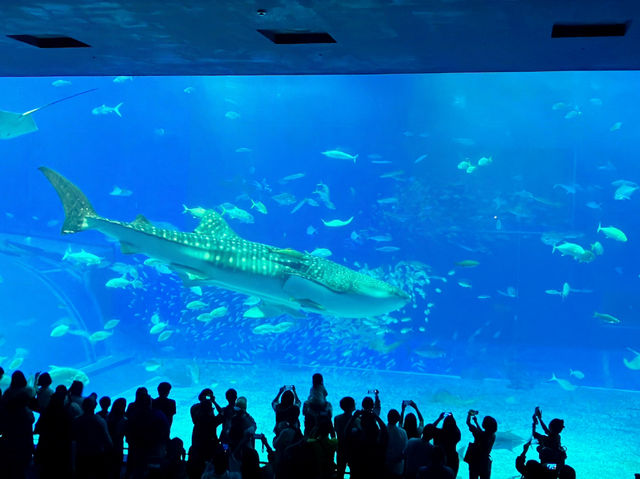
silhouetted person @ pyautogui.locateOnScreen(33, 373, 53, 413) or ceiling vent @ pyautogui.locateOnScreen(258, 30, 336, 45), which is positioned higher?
ceiling vent @ pyautogui.locateOnScreen(258, 30, 336, 45)

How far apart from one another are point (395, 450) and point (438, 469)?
24.4 inches

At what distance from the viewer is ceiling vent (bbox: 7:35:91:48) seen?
211 inches

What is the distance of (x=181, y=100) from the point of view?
49.2 meters

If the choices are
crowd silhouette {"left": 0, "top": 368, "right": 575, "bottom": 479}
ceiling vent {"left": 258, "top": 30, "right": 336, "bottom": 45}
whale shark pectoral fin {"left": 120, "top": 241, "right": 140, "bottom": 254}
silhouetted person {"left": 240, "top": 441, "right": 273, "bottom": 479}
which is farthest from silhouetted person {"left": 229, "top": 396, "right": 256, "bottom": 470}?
whale shark pectoral fin {"left": 120, "top": 241, "right": 140, "bottom": 254}

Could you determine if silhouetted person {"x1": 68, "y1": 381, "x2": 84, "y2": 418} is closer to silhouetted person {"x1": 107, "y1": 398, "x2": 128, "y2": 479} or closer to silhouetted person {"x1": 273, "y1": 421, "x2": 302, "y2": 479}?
silhouetted person {"x1": 107, "y1": 398, "x2": 128, "y2": 479}

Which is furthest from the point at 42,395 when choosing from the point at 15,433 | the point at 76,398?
the point at 15,433

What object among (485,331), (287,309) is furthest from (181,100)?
(287,309)

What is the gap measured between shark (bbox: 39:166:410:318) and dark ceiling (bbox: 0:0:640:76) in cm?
184

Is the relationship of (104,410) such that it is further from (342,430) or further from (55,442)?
(342,430)

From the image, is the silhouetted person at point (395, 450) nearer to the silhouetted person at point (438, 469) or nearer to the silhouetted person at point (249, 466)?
the silhouetted person at point (438, 469)

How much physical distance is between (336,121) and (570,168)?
1973cm

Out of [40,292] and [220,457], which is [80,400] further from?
[40,292]

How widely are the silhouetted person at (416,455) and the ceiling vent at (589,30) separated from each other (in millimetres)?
3360

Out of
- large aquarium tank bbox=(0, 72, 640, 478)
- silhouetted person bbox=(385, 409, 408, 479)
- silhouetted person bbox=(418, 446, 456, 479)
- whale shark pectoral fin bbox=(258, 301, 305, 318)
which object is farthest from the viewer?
large aquarium tank bbox=(0, 72, 640, 478)
